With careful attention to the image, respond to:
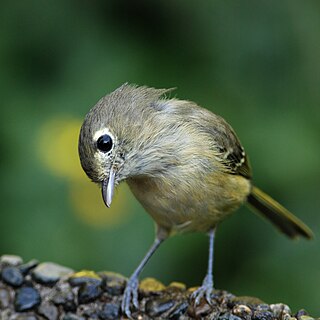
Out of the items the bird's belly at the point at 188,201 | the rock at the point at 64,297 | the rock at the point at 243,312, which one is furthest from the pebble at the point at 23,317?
the rock at the point at 243,312

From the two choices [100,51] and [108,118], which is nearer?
[108,118]

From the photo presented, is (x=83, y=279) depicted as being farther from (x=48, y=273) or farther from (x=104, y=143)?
(x=104, y=143)

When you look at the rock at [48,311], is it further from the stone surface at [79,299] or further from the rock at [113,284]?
the rock at [113,284]

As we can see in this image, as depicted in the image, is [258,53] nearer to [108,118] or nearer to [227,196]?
[227,196]

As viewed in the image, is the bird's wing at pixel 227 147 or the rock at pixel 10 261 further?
the bird's wing at pixel 227 147

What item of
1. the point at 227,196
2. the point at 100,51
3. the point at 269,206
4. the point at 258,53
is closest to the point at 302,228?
the point at 269,206

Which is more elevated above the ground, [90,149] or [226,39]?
[226,39]
